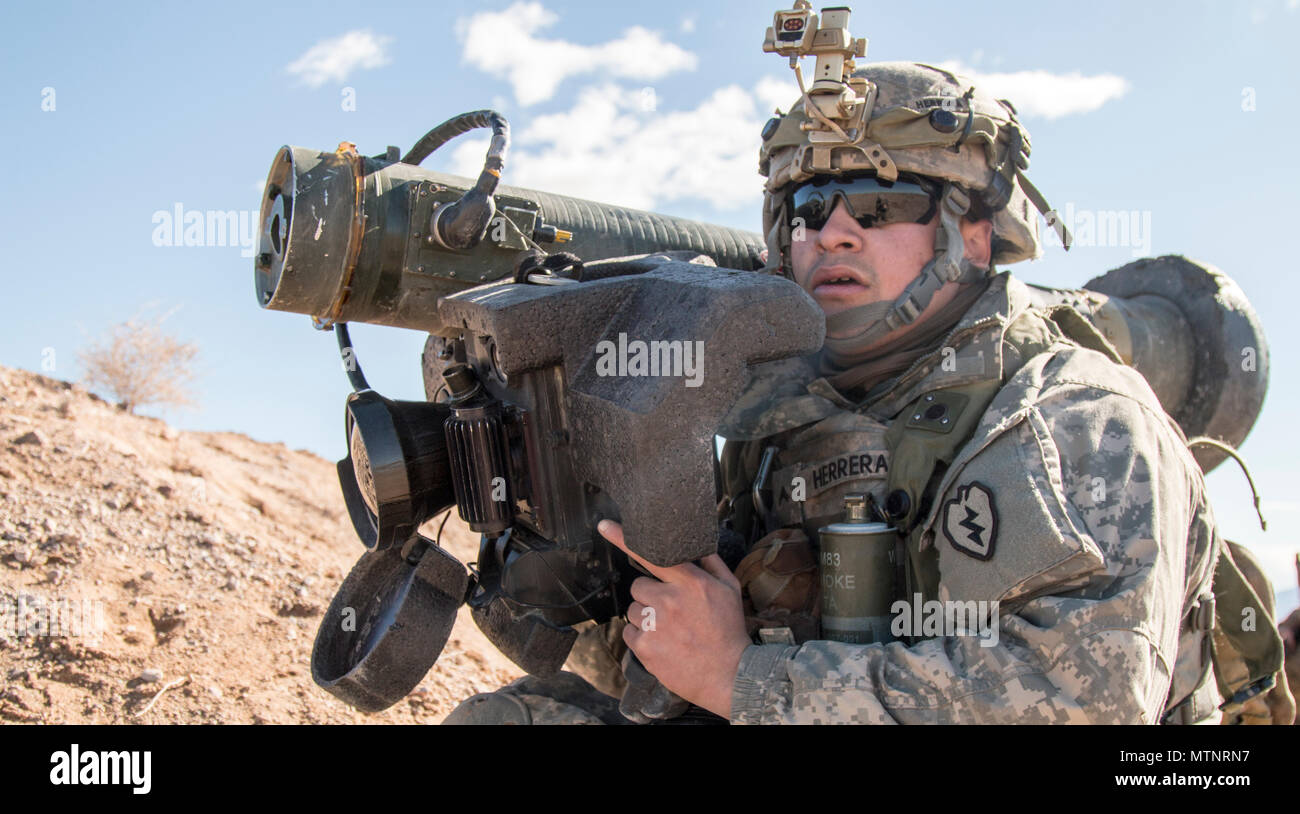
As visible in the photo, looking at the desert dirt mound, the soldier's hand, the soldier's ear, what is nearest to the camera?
the soldier's hand

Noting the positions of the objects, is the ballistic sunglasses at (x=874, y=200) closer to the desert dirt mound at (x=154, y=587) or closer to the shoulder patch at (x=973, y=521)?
the shoulder patch at (x=973, y=521)

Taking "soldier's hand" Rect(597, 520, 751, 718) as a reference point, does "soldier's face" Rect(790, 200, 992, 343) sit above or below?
above

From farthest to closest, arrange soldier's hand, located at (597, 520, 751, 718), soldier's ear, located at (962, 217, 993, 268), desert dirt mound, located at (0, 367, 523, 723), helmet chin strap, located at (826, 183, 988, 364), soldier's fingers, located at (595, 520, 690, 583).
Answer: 1. desert dirt mound, located at (0, 367, 523, 723)
2. soldier's ear, located at (962, 217, 993, 268)
3. helmet chin strap, located at (826, 183, 988, 364)
4. soldier's hand, located at (597, 520, 751, 718)
5. soldier's fingers, located at (595, 520, 690, 583)

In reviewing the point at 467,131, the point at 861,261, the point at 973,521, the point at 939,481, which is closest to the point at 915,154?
the point at 861,261

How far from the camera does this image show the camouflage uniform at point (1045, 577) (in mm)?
2205

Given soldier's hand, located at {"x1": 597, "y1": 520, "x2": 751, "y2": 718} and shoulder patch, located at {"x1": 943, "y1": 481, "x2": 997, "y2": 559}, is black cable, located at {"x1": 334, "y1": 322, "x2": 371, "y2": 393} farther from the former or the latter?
shoulder patch, located at {"x1": 943, "y1": 481, "x2": 997, "y2": 559}

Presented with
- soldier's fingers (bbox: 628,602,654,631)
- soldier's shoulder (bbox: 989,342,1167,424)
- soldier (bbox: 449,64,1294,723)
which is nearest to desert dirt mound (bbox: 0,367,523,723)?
soldier (bbox: 449,64,1294,723)

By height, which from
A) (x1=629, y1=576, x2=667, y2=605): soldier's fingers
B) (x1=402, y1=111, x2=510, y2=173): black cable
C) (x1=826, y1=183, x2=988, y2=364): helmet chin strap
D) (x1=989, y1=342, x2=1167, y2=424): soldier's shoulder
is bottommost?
(x1=629, y1=576, x2=667, y2=605): soldier's fingers

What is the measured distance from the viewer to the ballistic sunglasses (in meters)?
3.19

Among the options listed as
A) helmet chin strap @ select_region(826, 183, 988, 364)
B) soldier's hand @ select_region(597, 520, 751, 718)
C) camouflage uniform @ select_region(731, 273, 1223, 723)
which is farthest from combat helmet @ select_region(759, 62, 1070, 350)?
soldier's hand @ select_region(597, 520, 751, 718)

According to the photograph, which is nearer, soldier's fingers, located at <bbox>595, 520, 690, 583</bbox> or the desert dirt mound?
soldier's fingers, located at <bbox>595, 520, 690, 583</bbox>

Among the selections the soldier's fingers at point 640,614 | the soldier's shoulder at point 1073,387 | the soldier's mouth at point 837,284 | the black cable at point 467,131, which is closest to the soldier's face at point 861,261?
the soldier's mouth at point 837,284

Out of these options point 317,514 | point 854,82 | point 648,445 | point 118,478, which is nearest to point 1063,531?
point 648,445

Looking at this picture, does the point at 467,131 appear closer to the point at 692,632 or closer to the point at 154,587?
the point at 692,632
